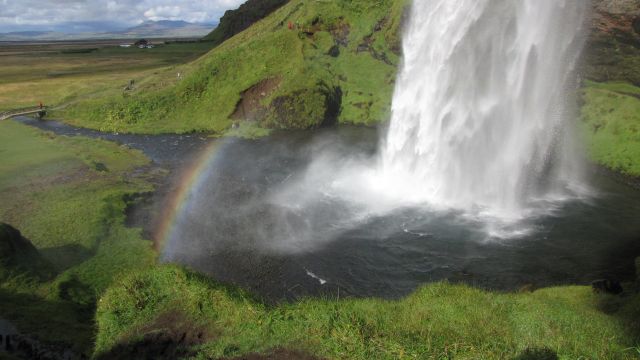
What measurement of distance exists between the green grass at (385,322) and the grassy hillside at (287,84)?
43962 mm

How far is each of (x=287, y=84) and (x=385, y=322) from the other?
171 feet

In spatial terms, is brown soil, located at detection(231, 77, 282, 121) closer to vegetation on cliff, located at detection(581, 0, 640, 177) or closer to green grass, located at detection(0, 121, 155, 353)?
green grass, located at detection(0, 121, 155, 353)

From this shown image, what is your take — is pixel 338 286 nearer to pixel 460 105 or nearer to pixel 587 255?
pixel 587 255

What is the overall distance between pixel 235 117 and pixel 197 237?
121 feet

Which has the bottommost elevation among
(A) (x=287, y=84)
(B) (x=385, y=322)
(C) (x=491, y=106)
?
(B) (x=385, y=322)

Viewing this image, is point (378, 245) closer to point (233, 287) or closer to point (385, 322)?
point (233, 287)

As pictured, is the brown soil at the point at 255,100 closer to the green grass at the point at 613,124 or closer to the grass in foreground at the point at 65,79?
the grass in foreground at the point at 65,79

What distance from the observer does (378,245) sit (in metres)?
26.5

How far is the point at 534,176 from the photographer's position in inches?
1448

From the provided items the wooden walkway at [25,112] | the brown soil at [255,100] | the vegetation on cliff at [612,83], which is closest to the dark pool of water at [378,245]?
the vegetation on cliff at [612,83]

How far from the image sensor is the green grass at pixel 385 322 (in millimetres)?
13133

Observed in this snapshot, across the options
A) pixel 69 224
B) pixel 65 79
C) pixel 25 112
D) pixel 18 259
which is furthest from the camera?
pixel 65 79

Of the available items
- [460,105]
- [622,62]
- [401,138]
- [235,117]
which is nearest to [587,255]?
[460,105]

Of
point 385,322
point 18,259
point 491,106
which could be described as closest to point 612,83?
point 491,106
